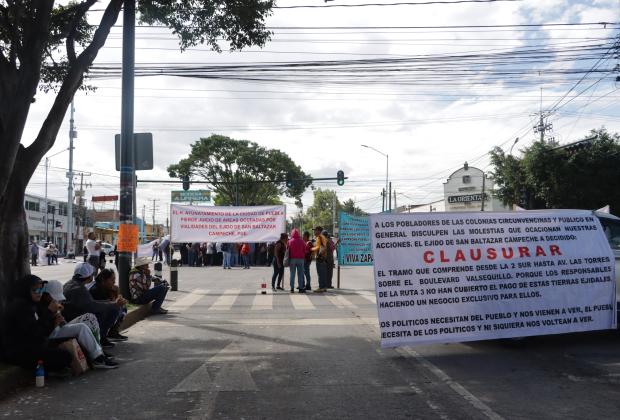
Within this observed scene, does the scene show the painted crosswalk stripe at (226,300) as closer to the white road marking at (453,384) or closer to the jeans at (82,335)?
the jeans at (82,335)

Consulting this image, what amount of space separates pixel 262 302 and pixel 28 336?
7.15 m

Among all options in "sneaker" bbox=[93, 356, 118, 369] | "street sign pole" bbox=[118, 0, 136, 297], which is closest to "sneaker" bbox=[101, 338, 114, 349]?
"sneaker" bbox=[93, 356, 118, 369]

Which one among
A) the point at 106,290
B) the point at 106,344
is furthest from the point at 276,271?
the point at 106,344

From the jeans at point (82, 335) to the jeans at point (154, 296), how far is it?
4255 millimetres

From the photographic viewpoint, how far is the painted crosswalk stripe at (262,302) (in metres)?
11.6

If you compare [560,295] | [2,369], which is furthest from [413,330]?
[2,369]

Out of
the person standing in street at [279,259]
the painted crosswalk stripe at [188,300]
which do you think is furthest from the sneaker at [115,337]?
the person standing in street at [279,259]

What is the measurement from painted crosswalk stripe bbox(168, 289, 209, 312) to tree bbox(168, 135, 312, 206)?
3245cm

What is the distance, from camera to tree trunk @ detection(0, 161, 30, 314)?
657 centimetres

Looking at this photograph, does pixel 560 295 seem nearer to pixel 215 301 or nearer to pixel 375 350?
pixel 375 350

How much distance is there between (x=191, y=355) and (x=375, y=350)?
2.47 meters

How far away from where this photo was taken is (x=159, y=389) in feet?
18.1

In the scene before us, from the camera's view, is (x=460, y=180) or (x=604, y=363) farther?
(x=460, y=180)

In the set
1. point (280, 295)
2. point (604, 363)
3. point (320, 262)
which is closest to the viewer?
point (604, 363)
